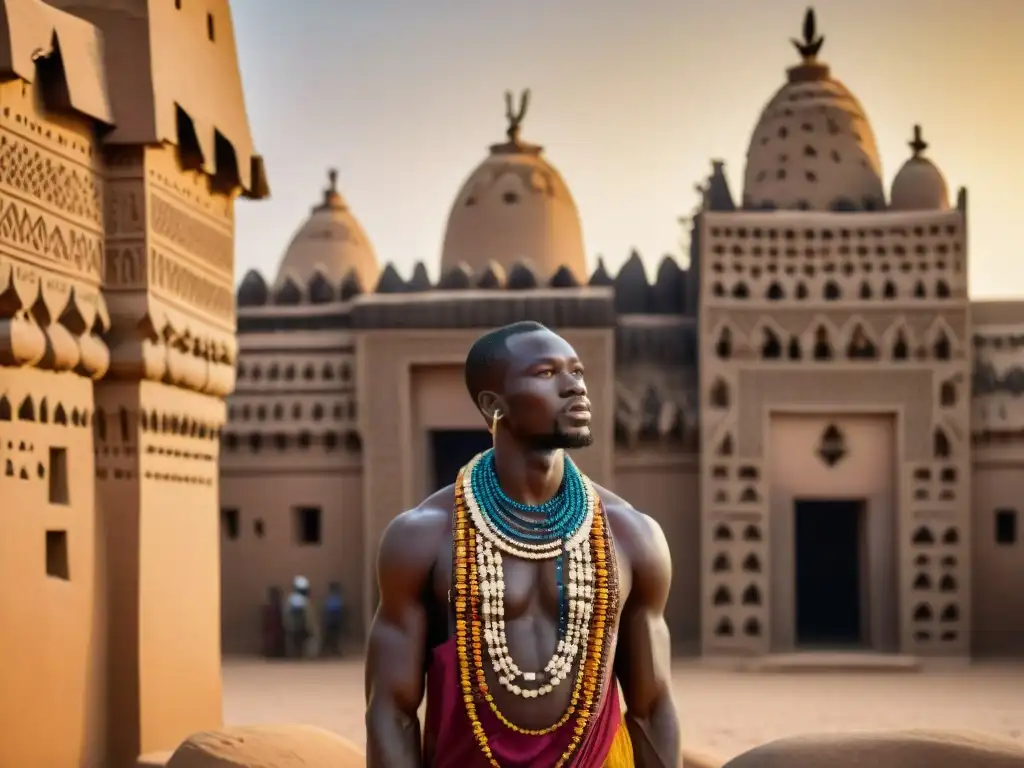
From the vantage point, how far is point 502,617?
12.6ft

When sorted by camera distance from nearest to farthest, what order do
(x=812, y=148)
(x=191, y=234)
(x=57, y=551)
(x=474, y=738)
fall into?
(x=474, y=738)
(x=57, y=551)
(x=191, y=234)
(x=812, y=148)

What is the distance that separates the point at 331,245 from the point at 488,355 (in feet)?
64.8

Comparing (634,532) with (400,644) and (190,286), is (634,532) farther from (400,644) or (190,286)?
(190,286)

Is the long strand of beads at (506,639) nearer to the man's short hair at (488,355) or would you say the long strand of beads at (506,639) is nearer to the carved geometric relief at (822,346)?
the man's short hair at (488,355)

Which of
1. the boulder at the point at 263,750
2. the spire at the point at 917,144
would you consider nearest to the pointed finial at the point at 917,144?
the spire at the point at 917,144

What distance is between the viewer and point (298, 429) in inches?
722

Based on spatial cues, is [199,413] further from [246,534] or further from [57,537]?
Result: [246,534]

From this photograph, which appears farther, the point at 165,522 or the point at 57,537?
the point at 165,522

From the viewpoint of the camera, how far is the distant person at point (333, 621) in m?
17.8

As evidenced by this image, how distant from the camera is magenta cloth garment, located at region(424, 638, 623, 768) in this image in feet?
12.4

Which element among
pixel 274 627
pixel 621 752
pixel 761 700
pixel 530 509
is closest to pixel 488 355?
pixel 530 509

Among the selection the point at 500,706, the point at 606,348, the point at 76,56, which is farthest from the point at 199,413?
the point at 606,348

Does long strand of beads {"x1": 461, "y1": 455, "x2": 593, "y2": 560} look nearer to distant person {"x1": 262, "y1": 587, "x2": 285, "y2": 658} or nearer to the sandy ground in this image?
the sandy ground

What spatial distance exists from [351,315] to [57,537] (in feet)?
33.3
